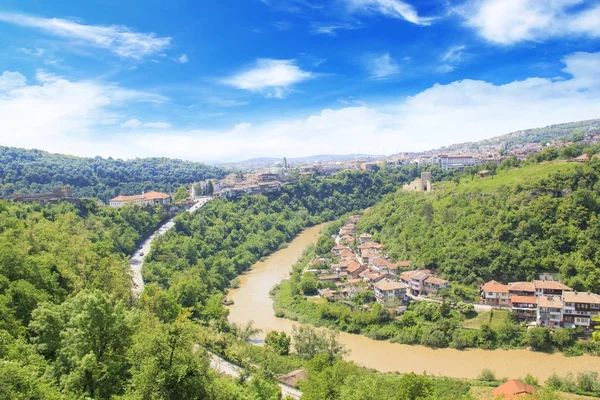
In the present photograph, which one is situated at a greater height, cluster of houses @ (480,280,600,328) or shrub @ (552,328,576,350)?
cluster of houses @ (480,280,600,328)

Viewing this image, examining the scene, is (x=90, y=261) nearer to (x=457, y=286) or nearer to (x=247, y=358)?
(x=247, y=358)

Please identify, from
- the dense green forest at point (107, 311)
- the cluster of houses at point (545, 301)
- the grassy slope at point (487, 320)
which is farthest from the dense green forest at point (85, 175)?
the cluster of houses at point (545, 301)

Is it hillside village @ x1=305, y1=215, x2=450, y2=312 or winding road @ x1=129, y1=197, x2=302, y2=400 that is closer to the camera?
winding road @ x1=129, y1=197, x2=302, y2=400

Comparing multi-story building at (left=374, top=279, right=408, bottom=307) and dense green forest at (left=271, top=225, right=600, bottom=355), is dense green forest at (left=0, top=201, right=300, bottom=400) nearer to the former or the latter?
dense green forest at (left=271, top=225, right=600, bottom=355)

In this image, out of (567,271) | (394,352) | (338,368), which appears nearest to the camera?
(338,368)

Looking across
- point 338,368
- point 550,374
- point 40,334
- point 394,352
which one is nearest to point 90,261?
point 40,334

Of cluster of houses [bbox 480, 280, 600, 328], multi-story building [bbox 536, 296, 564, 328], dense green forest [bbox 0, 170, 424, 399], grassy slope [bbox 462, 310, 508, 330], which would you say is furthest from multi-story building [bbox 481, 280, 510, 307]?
dense green forest [bbox 0, 170, 424, 399]
